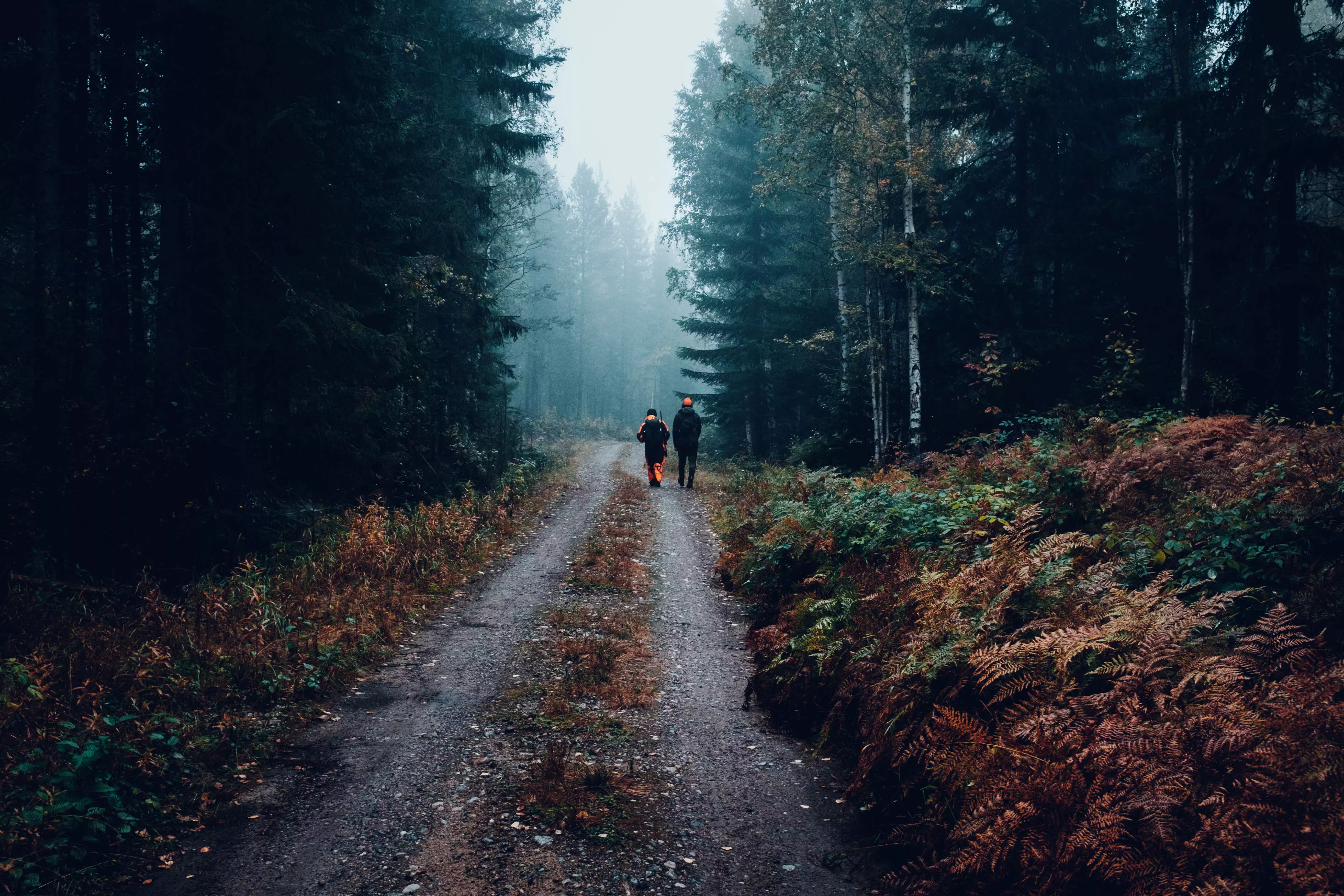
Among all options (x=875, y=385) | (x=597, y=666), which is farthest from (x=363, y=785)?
(x=875, y=385)

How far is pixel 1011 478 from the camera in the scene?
34.2ft

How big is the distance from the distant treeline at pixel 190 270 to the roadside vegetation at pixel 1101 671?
8.64m

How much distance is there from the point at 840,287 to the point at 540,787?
21.6 metres

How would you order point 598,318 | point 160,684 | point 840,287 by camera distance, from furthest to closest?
1. point 598,318
2. point 840,287
3. point 160,684

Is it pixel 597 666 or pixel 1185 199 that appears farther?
pixel 1185 199

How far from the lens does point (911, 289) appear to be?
57.0ft

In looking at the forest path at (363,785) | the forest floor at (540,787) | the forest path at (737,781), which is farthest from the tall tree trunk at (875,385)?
the forest path at (363,785)

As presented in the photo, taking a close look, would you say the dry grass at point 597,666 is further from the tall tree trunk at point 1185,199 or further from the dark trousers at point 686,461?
the tall tree trunk at point 1185,199

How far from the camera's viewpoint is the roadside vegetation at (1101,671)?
10.5 feet

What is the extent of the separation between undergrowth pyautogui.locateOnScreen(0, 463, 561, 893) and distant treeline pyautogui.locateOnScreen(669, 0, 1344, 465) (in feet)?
44.8

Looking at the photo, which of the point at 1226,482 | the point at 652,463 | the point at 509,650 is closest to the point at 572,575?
the point at 509,650

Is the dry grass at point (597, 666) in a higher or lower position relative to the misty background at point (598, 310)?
lower

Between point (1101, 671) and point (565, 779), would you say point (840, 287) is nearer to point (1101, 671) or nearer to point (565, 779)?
point (1101, 671)

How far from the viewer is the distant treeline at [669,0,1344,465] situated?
12922 mm
